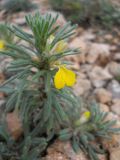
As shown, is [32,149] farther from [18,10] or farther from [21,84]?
[18,10]

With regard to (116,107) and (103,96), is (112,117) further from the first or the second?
(103,96)

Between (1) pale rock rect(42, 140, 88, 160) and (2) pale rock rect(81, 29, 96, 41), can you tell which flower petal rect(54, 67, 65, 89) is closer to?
(1) pale rock rect(42, 140, 88, 160)

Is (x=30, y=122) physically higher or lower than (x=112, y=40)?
lower

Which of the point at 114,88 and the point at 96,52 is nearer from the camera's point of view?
the point at 114,88

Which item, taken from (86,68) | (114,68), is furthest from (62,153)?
(114,68)

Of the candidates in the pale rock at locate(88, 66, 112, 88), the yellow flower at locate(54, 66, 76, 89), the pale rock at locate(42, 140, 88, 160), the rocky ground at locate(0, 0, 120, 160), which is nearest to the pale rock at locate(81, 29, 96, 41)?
the rocky ground at locate(0, 0, 120, 160)

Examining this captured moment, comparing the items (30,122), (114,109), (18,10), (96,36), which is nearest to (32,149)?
(30,122)
